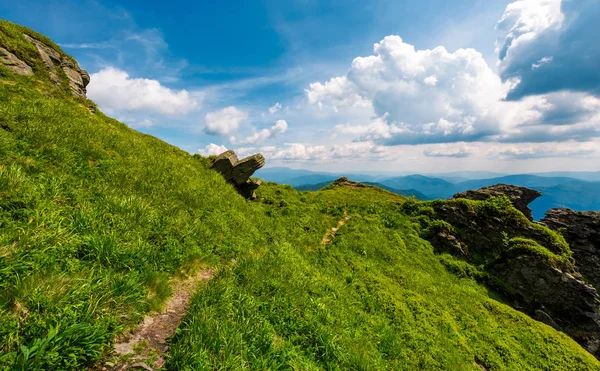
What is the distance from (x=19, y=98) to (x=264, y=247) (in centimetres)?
1555

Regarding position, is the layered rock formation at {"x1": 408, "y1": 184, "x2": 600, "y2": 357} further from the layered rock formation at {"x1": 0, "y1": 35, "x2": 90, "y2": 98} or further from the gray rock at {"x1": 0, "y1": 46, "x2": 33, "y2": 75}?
the layered rock formation at {"x1": 0, "y1": 35, "x2": 90, "y2": 98}

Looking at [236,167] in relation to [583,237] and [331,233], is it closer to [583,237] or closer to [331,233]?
[331,233]

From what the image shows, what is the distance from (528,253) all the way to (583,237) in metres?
16.1

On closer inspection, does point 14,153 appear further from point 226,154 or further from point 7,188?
point 226,154

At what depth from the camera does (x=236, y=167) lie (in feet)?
68.0

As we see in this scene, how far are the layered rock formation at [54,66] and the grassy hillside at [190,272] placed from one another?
320cm

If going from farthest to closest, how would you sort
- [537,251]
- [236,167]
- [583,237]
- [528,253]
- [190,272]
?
[583,237] → [528,253] → [537,251] → [236,167] → [190,272]

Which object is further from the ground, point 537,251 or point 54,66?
point 54,66

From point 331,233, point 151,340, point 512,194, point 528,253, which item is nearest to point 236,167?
point 331,233

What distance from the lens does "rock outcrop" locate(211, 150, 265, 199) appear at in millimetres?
20734

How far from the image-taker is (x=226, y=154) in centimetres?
2155

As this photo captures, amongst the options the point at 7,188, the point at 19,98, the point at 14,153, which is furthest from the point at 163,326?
the point at 19,98

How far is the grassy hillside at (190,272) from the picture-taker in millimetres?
4500

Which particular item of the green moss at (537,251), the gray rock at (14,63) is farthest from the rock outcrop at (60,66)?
the green moss at (537,251)
